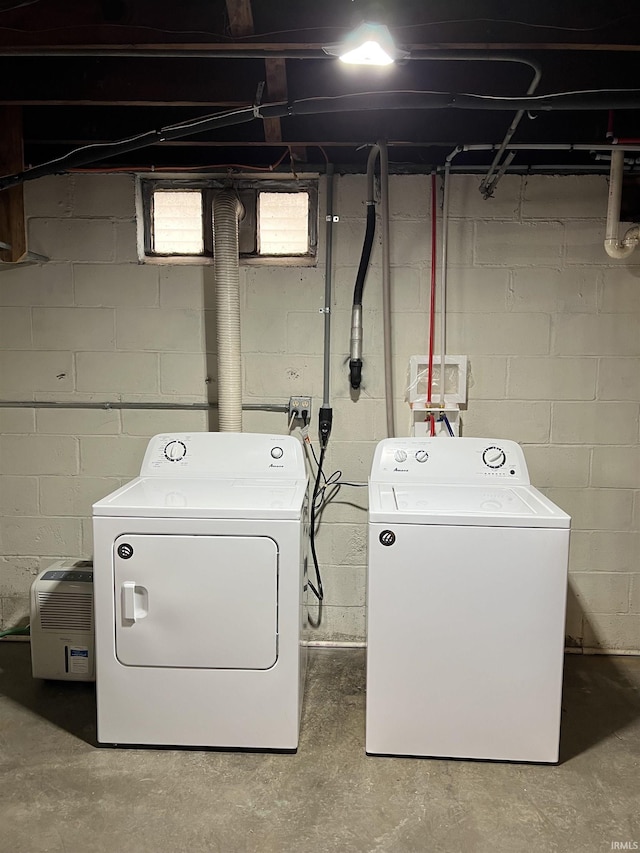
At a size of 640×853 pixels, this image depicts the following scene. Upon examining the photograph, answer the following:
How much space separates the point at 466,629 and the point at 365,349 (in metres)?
1.24

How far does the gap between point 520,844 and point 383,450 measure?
4.39 feet

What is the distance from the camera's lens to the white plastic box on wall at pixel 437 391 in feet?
8.82

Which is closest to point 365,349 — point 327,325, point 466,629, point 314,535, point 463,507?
point 327,325

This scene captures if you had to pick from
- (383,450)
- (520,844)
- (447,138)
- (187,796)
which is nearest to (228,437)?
(383,450)

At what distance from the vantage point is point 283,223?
9.13ft

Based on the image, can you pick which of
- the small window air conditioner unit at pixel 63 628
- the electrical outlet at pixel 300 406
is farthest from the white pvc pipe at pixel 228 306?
the small window air conditioner unit at pixel 63 628


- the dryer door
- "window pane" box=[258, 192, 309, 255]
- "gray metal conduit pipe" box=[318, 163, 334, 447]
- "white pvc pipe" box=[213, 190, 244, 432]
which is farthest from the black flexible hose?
the dryer door

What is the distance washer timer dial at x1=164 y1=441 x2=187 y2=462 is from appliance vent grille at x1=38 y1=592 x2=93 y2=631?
1.92 ft

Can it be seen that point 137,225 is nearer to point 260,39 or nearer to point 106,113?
point 106,113

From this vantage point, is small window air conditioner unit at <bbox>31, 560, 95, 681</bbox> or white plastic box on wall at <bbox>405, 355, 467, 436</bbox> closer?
small window air conditioner unit at <bbox>31, 560, 95, 681</bbox>

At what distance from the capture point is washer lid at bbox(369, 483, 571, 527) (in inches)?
76.1

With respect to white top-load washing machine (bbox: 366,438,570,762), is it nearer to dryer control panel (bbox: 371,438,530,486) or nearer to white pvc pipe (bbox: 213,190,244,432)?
dryer control panel (bbox: 371,438,530,486)

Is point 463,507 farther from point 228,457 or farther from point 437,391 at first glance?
point 228,457

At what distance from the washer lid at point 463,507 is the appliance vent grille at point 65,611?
1147mm
